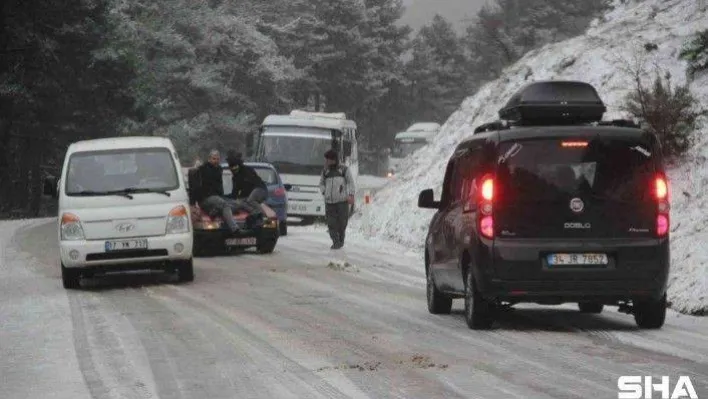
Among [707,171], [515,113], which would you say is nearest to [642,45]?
[707,171]

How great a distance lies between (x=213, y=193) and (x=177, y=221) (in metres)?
5.69

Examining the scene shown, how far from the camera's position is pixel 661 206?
11969mm

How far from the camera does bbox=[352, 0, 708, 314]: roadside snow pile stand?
64.7ft

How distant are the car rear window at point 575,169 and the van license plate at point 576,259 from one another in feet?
1.78

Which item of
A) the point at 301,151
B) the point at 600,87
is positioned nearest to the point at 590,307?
the point at 600,87

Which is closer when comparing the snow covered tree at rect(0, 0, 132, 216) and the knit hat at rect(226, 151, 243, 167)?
the knit hat at rect(226, 151, 243, 167)

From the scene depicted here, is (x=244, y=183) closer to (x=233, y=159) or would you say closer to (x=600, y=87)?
(x=233, y=159)

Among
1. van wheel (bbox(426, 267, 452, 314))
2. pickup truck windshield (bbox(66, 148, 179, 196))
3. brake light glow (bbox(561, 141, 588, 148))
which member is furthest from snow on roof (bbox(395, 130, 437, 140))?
brake light glow (bbox(561, 141, 588, 148))

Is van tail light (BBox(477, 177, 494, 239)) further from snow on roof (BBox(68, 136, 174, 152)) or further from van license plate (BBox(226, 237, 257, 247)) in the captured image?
van license plate (BBox(226, 237, 257, 247))

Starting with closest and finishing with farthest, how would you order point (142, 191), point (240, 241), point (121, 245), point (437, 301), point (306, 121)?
point (437, 301) → point (121, 245) → point (142, 191) → point (240, 241) → point (306, 121)

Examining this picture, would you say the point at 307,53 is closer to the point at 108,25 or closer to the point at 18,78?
the point at 108,25

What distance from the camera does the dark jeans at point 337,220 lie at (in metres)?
25.8

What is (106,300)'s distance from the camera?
15961mm

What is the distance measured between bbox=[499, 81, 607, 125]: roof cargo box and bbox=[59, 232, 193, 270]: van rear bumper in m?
4.97
